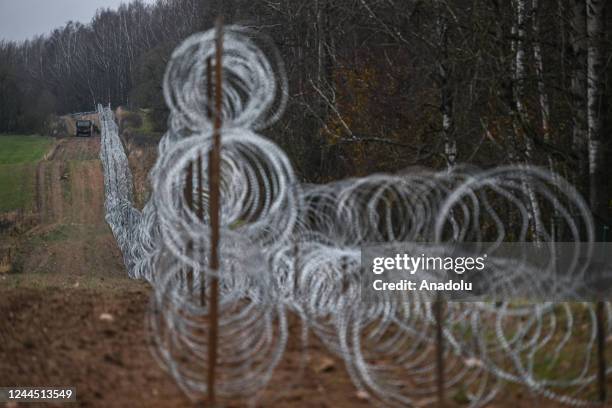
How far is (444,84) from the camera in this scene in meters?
12.1

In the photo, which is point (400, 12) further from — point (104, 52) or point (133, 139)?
point (104, 52)

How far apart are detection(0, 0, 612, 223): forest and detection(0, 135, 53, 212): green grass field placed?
8.13 metres

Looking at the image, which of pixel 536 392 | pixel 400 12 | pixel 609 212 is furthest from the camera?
pixel 400 12

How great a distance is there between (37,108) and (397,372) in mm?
71197

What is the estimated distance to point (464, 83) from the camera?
11.5 meters

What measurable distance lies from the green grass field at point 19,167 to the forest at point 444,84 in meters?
8.13

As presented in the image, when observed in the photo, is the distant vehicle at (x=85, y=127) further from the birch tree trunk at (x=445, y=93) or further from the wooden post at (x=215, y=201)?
the wooden post at (x=215, y=201)

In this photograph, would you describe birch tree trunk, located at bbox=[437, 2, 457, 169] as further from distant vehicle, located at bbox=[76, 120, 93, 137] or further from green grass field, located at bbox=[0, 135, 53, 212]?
distant vehicle, located at bbox=[76, 120, 93, 137]

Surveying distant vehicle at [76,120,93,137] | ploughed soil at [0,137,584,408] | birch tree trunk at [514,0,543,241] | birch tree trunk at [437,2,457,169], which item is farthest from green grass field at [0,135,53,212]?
birch tree trunk at [514,0,543,241]

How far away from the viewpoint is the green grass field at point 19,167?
4017 cm

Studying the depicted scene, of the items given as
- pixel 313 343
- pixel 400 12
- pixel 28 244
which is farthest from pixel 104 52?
pixel 313 343

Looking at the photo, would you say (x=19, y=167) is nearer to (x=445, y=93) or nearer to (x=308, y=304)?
(x=445, y=93)

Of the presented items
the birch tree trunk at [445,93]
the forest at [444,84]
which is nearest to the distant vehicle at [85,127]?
the forest at [444,84]

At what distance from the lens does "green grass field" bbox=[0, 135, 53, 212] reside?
40169 millimetres
